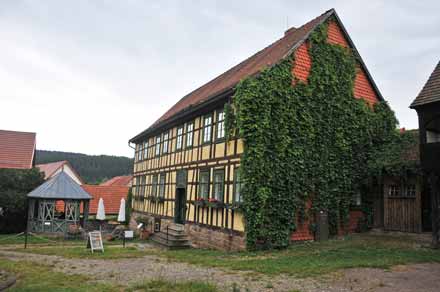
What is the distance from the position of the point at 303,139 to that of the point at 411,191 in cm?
480

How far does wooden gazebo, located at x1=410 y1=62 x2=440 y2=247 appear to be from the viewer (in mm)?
12289

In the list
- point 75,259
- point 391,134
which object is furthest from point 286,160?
point 75,259

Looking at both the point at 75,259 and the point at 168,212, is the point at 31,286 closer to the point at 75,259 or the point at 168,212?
the point at 75,259

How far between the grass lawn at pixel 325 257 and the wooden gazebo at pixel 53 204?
11.7 meters

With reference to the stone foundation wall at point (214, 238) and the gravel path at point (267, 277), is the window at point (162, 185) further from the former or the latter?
the gravel path at point (267, 277)

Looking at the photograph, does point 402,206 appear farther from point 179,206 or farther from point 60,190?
point 60,190

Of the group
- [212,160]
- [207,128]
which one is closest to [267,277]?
[212,160]

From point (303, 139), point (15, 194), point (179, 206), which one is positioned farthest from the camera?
point (15, 194)

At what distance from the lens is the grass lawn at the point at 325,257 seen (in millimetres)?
9742

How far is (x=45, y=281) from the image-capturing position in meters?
8.61

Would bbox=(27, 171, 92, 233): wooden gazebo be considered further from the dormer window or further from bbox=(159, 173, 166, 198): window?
the dormer window

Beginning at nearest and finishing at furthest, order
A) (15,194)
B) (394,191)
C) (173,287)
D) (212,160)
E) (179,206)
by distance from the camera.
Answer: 1. (173,287)
2. (394,191)
3. (212,160)
4. (179,206)
5. (15,194)

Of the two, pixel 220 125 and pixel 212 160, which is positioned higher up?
pixel 220 125

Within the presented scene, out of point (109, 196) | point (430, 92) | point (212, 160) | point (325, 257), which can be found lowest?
point (325, 257)
